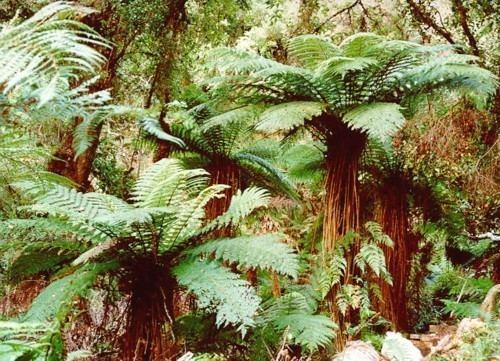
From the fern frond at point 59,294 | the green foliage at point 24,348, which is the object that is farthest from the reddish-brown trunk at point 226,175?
the green foliage at point 24,348

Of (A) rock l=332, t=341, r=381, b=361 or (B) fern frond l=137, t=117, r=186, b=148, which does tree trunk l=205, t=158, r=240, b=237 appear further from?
(A) rock l=332, t=341, r=381, b=361

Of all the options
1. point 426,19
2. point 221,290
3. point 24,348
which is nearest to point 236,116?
point 221,290

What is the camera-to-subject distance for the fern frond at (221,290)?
6.23 ft

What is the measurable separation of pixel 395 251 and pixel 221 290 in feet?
6.46

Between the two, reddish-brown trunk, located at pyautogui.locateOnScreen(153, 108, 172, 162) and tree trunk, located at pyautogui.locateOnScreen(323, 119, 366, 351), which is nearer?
tree trunk, located at pyautogui.locateOnScreen(323, 119, 366, 351)

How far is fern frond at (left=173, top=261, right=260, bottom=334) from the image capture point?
1899 millimetres

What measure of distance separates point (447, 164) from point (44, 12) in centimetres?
266

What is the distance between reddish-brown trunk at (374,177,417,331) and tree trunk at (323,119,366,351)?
556mm

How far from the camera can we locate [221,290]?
199 centimetres

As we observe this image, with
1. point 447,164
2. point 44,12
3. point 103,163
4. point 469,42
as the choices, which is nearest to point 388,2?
point 469,42

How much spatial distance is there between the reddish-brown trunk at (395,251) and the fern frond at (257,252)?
1.57 meters

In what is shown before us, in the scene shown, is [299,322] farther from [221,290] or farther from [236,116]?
[236,116]

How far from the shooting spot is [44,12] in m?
1.56

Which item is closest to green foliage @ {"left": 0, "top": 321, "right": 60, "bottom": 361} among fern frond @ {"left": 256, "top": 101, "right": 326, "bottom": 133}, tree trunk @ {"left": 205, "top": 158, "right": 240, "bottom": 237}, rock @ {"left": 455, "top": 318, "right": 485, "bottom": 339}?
rock @ {"left": 455, "top": 318, "right": 485, "bottom": 339}
